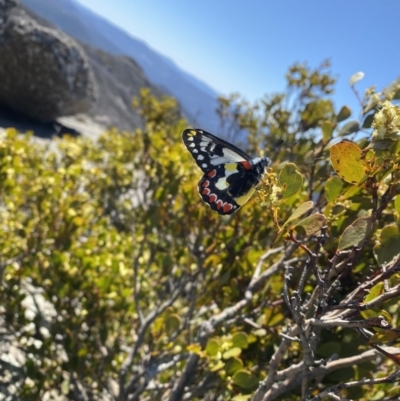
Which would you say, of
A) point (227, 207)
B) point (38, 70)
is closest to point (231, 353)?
point (227, 207)

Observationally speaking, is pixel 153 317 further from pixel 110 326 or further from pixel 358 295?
pixel 358 295

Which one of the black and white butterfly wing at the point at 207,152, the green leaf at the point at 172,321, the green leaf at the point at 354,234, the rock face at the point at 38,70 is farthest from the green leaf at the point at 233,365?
the rock face at the point at 38,70

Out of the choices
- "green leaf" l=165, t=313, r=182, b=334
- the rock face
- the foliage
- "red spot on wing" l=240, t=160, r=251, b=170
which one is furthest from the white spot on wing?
the rock face

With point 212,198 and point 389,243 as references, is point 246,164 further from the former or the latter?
point 389,243

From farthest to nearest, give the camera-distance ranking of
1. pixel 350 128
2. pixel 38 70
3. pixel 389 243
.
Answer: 1. pixel 38 70
2. pixel 350 128
3. pixel 389 243

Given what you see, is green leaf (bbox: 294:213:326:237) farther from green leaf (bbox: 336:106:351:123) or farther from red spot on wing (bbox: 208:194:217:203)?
green leaf (bbox: 336:106:351:123)

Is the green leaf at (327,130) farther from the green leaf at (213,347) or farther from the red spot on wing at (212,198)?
the green leaf at (213,347)
